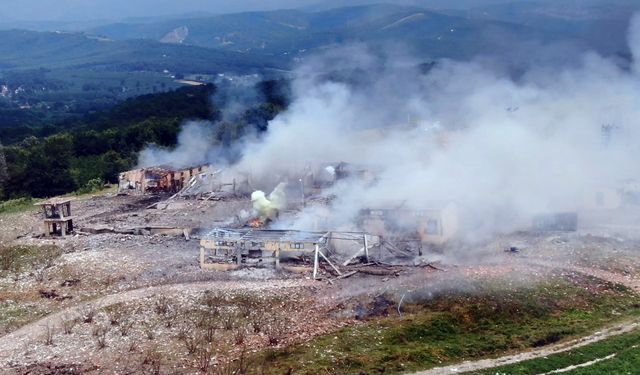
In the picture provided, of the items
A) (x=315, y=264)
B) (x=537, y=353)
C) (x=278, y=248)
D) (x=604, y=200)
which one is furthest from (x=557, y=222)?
(x=278, y=248)

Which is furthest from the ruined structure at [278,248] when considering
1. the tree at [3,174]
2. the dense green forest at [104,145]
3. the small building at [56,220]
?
the tree at [3,174]

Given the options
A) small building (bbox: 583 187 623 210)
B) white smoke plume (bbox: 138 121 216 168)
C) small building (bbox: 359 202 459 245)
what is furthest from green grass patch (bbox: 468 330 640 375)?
white smoke plume (bbox: 138 121 216 168)

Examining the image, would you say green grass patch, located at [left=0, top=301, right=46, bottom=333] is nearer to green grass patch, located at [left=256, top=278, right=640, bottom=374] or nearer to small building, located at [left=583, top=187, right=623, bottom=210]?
green grass patch, located at [left=256, top=278, right=640, bottom=374]

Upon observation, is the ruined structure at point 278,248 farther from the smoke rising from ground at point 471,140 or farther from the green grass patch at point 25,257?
the green grass patch at point 25,257

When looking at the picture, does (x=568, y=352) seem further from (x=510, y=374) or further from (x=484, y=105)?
(x=484, y=105)

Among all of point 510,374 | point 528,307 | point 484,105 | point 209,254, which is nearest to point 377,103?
point 484,105
